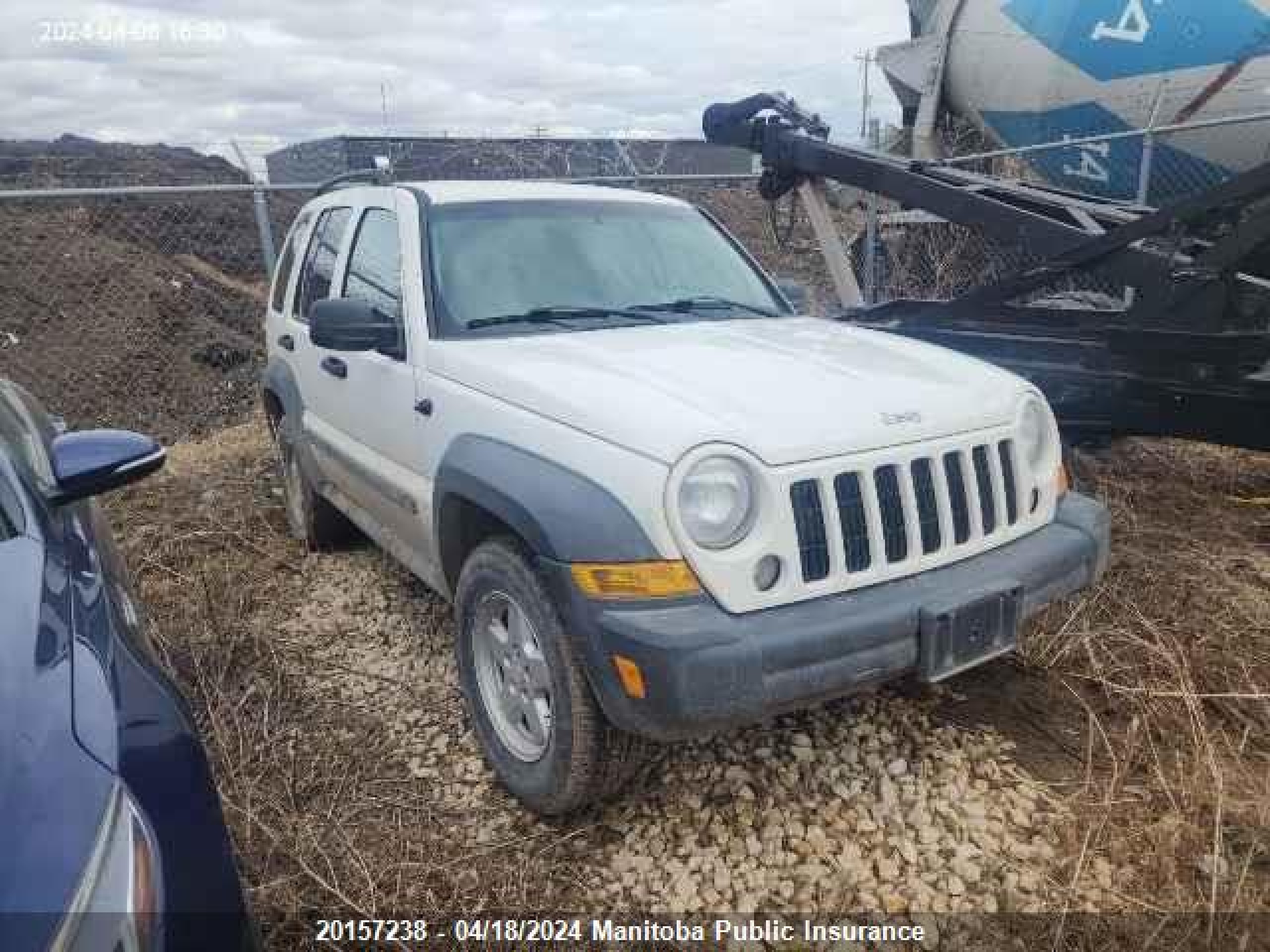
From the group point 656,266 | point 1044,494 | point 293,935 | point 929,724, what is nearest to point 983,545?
point 1044,494

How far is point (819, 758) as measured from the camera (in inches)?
107

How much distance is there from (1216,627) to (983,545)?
1480 mm

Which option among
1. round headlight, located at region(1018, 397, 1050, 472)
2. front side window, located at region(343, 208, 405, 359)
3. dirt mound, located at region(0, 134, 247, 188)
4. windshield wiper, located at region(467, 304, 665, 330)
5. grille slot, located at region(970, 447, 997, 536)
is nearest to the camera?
grille slot, located at region(970, 447, 997, 536)

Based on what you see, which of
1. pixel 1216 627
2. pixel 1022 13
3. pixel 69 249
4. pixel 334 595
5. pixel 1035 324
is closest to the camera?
pixel 1216 627

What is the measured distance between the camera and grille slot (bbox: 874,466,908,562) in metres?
2.31

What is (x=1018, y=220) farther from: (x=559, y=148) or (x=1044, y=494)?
(x=559, y=148)

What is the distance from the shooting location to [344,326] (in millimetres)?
2975

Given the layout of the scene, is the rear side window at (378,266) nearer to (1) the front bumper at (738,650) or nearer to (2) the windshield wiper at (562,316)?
(2) the windshield wiper at (562,316)

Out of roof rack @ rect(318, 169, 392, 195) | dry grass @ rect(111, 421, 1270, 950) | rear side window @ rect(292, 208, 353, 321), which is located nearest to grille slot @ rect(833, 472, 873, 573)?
dry grass @ rect(111, 421, 1270, 950)

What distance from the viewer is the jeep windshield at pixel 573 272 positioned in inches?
124

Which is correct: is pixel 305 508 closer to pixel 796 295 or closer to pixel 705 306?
pixel 705 306

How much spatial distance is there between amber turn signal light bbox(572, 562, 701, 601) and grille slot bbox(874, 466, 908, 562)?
0.57 meters

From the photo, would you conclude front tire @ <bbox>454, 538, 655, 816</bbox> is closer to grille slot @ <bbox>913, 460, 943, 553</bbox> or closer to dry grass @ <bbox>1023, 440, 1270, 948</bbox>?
grille slot @ <bbox>913, 460, 943, 553</bbox>

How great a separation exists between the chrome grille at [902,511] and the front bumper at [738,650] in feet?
0.28
